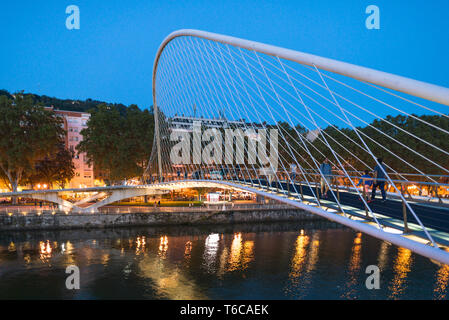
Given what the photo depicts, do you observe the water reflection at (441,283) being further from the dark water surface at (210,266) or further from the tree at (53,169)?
the tree at (53,169)

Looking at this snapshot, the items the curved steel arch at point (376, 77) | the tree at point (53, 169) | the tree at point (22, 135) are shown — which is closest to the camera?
the curved steel arch at point (376, 77)

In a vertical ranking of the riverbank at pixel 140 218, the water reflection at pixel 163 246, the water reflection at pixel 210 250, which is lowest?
the water reflection at pixel 210 250

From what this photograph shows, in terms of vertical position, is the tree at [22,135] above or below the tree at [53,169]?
above

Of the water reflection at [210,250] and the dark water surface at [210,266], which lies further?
the water reflection at [210,250]

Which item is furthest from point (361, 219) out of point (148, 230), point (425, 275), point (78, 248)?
point (148, 230)

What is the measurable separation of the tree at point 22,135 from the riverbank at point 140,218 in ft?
33.4

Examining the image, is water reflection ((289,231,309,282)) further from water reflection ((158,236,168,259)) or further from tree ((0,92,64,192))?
tree ((0,92,64,192))

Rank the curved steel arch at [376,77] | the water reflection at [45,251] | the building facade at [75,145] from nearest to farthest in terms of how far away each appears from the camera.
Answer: the curved steel arch at [376,77] → the water reflection at [45,251] → the building facade at [75,145]

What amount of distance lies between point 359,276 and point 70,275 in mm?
14117

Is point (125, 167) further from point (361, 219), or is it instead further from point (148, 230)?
point (361, 219)

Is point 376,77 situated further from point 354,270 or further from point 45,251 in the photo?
point 45,251

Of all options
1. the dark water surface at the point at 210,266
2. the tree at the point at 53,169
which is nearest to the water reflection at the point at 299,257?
the dark water surface at the point at 210,266

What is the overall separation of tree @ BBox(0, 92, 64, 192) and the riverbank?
10.2 metres

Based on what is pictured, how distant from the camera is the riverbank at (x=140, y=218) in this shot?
30141mm
